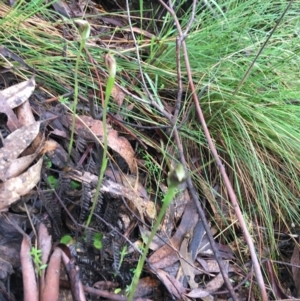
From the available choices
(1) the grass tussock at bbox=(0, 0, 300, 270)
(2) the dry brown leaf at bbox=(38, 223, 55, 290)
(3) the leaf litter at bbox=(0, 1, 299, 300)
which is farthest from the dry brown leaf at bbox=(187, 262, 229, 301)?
(2) the dry brown leaf at bbox=(38, 223, 55, 290)

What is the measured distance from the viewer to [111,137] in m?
1.25

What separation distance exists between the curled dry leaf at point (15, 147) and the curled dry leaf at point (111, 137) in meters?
0.14

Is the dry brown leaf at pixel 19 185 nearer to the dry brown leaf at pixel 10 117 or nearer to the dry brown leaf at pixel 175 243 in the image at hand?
the dry brown leaf at pixel 10 117

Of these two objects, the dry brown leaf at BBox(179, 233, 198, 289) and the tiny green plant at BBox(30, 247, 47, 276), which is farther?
the dry brown leaf at BBox(179, 233, 198, 289)

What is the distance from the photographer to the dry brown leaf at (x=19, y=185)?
1008mm

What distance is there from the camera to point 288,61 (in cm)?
153

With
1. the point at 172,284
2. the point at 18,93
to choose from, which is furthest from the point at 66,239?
the point at 18,93

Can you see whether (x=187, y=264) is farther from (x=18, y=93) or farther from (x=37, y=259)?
(x=18, y=93)

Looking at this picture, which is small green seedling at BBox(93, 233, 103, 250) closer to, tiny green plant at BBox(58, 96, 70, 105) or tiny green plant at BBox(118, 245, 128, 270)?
tiny green plant at BBox(118, 245, 128, 270)

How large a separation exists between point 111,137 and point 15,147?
0.27 m

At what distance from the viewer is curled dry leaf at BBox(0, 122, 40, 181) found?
104 centimetres

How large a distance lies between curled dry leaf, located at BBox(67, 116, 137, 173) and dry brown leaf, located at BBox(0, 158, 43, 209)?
0.19 meters

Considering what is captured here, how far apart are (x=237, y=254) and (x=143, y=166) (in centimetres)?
39

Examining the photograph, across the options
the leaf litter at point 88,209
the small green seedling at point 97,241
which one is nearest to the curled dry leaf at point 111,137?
the leaf litter at point 88,209
